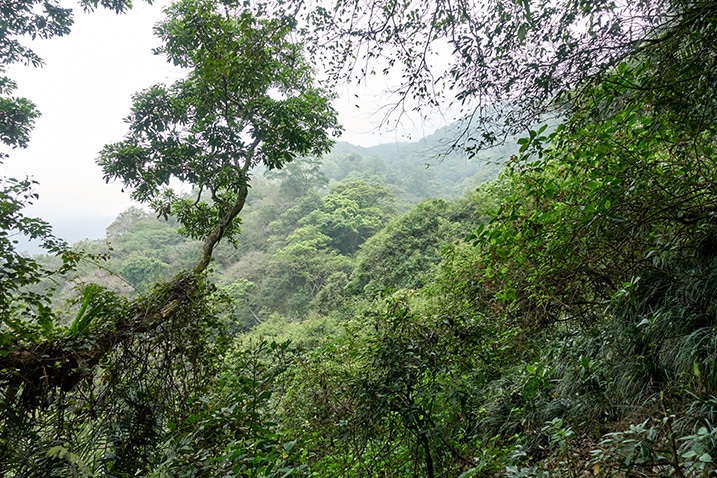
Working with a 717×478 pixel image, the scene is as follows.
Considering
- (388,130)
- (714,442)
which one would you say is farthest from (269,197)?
(714,442)

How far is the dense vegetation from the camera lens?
1.73m

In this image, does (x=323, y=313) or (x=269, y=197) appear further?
(x=269, y=197)

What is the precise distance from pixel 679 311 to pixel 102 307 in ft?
11.8

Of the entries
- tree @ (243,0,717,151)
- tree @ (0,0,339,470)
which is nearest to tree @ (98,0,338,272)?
tree @ (0,0,339,470)

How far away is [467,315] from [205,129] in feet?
11.2

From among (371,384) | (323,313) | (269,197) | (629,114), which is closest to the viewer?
(629,114)

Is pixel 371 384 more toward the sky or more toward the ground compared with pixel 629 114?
more toward the ground

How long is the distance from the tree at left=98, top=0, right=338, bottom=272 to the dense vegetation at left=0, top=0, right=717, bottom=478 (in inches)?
1.4

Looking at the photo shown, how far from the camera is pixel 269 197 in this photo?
28.1 m

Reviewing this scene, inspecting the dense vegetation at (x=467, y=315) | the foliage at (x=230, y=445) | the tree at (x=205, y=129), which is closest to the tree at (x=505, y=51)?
the dense vegetation at (x=467, y=315)

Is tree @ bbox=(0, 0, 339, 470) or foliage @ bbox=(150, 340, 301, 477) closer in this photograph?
foliage @ bbox=(150, 340, 301, 477)

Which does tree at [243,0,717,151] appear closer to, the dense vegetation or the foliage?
the dense vegetation

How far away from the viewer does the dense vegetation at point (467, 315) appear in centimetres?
173

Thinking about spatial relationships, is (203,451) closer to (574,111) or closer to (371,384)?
(371,384)
